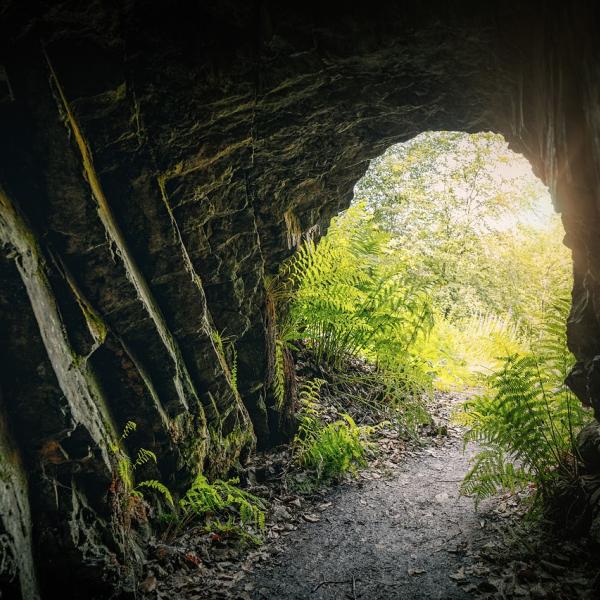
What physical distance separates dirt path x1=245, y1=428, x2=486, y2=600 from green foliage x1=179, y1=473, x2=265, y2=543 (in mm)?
297

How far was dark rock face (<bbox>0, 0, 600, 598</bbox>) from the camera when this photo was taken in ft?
7.66

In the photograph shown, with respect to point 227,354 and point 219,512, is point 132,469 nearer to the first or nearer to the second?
point 219,512

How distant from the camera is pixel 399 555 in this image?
3213 millimetres

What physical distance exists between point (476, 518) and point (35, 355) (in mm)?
3584

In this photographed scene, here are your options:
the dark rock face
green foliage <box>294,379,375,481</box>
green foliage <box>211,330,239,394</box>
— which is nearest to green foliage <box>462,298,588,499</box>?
the dark rock face

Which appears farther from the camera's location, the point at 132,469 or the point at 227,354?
the point at 227,354

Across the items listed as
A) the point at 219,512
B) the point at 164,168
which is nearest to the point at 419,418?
the point at 219,512

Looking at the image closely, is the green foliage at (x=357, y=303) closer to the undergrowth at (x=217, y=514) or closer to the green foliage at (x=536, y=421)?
the green foliage at (x=536, y=421)

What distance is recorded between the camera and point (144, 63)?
9.09 ft

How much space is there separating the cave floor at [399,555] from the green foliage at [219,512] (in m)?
0.19

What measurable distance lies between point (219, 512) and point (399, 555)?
5.06 feet

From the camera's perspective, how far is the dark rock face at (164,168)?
2336 mm

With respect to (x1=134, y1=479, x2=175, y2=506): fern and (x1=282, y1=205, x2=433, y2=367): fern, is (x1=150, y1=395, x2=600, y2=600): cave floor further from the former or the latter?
(x1=282, y1=205, x2=433, y2=367): fern

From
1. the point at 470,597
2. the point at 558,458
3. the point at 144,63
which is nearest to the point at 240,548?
the point at 470,597
